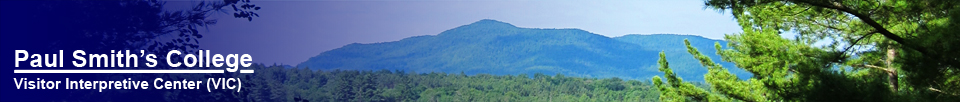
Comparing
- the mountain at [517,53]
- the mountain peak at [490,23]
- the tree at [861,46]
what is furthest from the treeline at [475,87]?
the tree at [861,46]

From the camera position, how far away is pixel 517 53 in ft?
110

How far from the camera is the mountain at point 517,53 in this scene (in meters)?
30.9

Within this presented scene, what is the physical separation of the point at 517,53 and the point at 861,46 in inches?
1150

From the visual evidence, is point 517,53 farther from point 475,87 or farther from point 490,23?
point 475,87

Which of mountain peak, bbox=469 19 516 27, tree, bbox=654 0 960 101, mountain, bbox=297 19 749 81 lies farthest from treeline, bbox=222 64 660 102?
tree, bbox=654 0 960 101

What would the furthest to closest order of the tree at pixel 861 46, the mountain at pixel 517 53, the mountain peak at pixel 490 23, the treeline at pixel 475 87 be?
the mountain peak at pixel 490 23 < the mountain at pixel 517 53 < the treeline at pixel 475 87 < the tree at pixel 861 46

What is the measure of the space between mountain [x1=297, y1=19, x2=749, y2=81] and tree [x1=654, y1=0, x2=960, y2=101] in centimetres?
2425

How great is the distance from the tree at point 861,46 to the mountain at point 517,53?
2425cm

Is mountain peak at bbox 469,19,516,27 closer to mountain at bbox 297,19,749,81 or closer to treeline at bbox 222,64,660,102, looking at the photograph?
mountain at bbox 297,19,749,81

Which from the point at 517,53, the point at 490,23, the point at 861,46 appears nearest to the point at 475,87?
the point at 490,23

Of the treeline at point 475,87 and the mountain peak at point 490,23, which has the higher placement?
the mountain peak at point 490,23

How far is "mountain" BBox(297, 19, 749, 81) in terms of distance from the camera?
30.9 metres

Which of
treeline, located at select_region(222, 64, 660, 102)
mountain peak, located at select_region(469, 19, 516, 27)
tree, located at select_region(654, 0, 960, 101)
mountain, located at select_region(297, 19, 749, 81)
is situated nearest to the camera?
tree, located at select_region(654, 0, 960, 101)

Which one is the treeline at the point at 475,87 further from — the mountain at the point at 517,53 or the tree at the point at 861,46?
the tree at the point at 861,46
